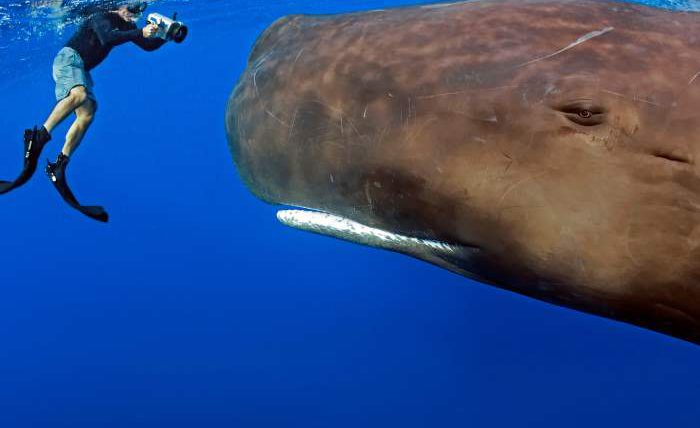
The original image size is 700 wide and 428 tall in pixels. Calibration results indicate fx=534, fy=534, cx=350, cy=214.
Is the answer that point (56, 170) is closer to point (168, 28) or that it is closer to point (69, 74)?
Result: point (69, 74)

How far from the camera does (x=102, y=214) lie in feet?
23.1

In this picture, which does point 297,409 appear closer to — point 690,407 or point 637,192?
point 690,407

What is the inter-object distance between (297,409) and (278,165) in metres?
26.3

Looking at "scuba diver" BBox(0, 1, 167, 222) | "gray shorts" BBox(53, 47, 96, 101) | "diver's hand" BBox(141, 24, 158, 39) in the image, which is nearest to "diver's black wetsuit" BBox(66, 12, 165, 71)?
"scuba diver" BBox(0, 1, 167, 222)

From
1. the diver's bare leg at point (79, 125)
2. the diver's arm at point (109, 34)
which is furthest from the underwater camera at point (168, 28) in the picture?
the diver's bare leg at point (79, 125)

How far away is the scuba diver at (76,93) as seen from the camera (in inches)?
278

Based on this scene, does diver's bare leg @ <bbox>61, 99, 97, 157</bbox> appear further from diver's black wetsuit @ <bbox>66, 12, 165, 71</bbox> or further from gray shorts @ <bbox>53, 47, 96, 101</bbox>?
diver's black wetsuit @ <bbox>66, 12, 165, 71</bbox>

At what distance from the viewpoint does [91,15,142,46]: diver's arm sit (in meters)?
11.3

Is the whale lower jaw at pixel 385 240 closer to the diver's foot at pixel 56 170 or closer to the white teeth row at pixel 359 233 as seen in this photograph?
the white teeth row at pixel 359 233

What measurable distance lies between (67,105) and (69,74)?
2.83 ft

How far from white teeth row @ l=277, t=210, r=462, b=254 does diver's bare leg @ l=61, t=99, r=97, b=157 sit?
7.03 metres

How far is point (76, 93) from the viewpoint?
29.1 feet

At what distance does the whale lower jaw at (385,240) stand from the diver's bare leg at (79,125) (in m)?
7.06

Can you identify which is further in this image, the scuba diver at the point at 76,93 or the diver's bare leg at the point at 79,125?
the diver's bare leg at the point at 79,125
